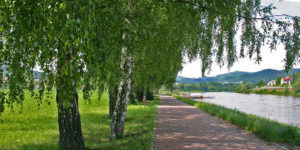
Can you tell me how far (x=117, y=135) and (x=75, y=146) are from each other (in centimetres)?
208

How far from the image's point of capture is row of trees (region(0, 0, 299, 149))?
2.38 m

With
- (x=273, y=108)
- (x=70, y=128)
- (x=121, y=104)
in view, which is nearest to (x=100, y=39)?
(x=70, y=128)

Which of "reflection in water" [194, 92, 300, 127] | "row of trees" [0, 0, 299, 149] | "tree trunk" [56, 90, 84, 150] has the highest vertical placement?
"row of trees" [0, 0, 299, 149]

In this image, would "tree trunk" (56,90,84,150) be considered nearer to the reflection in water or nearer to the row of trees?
the row of trees

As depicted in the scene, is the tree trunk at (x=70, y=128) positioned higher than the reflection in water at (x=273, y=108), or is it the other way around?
the tree trunk at (x=70, y=128)

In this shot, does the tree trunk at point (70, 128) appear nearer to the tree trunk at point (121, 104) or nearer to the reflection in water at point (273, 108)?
the tree trunk at point (121, 104)

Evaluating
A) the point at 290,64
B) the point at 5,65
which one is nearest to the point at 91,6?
the point at 5,65

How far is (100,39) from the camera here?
2457 mm

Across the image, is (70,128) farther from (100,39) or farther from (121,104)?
(100,39)

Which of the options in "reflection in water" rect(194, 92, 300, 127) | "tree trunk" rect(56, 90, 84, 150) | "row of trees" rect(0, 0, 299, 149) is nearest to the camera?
"row of trees" rect(0, 0, 299, 149)

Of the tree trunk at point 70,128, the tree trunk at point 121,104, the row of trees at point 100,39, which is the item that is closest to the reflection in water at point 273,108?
the row of trees at point 100,39

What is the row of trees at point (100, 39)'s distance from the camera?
238 centimetres

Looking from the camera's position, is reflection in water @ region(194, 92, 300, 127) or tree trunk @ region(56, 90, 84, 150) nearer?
tree trunk @ region(56, 90, 84, 150)

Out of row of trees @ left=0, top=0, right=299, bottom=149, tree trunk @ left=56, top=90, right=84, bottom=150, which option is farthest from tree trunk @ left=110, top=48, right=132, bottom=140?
tree trunk @ left=56, top=90, right=84, bottom=150
